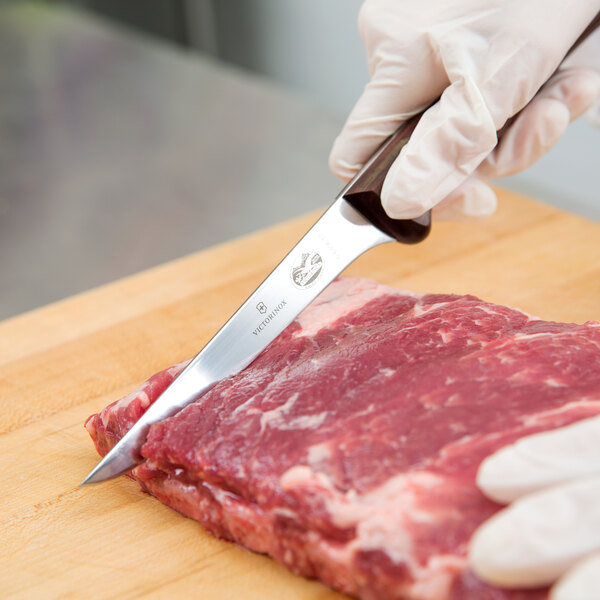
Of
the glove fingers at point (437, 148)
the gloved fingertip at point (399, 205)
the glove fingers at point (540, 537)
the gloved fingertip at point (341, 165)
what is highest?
the glove fingers at point (437, 148)

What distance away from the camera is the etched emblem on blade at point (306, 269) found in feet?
8.16

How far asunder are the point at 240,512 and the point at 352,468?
1.07 feet

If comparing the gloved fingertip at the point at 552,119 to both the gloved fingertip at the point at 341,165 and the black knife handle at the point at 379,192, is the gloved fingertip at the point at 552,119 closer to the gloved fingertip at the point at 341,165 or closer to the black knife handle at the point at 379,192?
the black knife handle at the point at 379,192

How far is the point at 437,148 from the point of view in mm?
2588

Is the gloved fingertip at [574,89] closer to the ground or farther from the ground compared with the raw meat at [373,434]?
farther from the ground

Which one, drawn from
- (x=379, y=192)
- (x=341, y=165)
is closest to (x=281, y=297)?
(x=379, y=192)

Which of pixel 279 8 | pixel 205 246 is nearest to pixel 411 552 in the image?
pixel 205 246

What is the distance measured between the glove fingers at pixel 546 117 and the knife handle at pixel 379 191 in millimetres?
184

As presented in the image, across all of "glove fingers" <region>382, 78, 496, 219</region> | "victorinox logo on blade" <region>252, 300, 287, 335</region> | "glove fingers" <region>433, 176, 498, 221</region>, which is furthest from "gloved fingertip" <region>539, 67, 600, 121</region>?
"victorinox logo on blade" <region>252, 300, 287, 335</region>

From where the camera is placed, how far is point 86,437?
8.80 ft

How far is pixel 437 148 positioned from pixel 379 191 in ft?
0.72

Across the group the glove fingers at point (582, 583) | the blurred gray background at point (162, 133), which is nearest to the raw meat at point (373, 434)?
the glove fingers at point (582, 583)

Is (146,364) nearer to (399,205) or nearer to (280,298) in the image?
(280,298)

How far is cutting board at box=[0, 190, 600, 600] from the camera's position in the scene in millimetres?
2115
